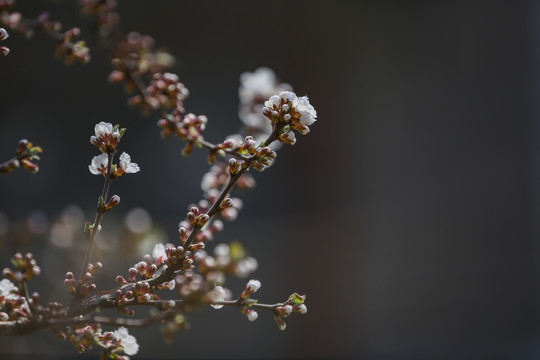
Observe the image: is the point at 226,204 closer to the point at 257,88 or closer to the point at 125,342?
the point at 125,342

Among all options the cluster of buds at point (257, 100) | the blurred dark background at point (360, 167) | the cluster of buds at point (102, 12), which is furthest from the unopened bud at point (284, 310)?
the blurred dark background at point (360, 167)

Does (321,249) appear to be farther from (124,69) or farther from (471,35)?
(124,69)

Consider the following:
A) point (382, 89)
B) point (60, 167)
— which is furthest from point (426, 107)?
point (60, 167)

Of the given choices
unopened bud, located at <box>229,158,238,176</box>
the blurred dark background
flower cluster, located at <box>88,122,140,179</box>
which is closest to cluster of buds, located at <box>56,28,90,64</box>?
flower cluster, located at <box>88,122,140,179</box>

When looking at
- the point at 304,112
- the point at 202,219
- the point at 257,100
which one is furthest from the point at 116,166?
the point at 257,100

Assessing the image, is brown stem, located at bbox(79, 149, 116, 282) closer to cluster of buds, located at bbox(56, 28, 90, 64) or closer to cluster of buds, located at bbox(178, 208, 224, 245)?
cluster of buds, located at bbox(178, 208, 224, 245)
